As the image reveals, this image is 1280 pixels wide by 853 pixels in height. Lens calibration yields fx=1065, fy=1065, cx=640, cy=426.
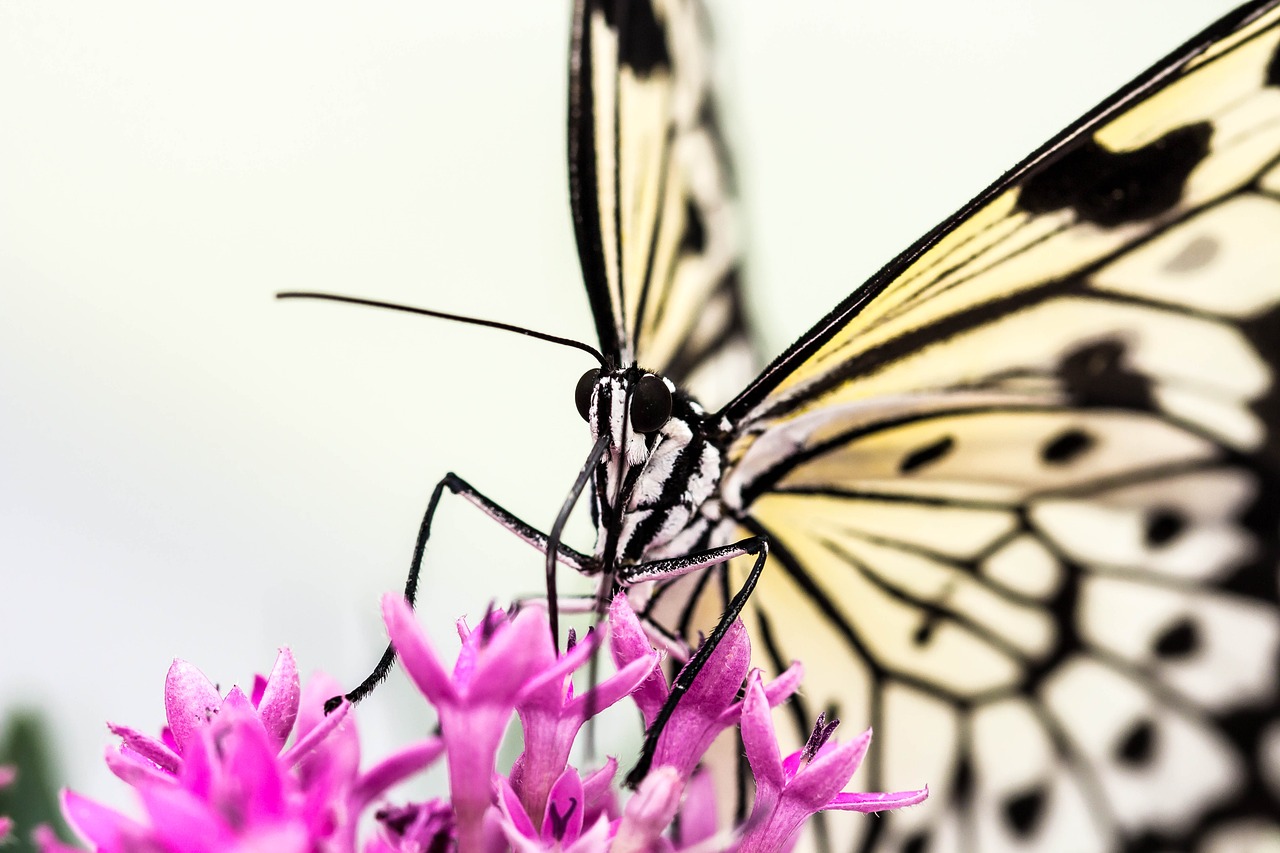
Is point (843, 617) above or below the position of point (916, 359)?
below

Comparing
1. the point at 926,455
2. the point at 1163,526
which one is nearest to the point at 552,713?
the point at 926,455

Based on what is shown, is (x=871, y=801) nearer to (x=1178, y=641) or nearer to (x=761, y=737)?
(x=761, y=737)

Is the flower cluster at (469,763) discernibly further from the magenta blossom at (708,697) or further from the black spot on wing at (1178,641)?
the black spot on wing at (1178,641)

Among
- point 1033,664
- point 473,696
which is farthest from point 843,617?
point 473,696

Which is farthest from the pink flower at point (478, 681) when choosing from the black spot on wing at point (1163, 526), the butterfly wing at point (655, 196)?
Answer: the black spot on wing at point (1163, 526)

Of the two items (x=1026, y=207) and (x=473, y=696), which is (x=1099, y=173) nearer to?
(x=1026, y=207)

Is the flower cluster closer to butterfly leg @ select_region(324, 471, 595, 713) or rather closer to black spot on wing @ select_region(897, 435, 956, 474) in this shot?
butterfly leg @ select_region(324, 471, 595, 713)

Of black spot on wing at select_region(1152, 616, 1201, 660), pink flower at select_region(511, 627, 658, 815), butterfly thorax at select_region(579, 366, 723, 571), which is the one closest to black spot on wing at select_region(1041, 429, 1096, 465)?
black spot on wing at select_region(1152, 616, 1201, 660)
